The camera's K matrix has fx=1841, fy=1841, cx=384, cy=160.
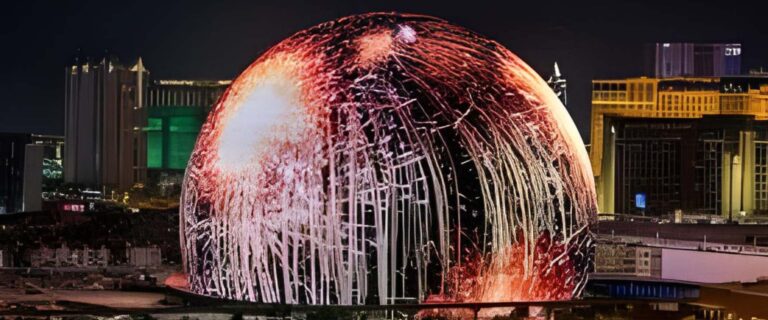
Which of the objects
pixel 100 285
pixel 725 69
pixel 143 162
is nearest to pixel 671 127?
pixel 725 69

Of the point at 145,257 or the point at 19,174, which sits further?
the point at 19,174

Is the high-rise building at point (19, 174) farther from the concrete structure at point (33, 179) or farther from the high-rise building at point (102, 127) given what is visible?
the high-rise building at point (102, 127)

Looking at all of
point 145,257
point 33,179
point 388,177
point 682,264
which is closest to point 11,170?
point 33,179

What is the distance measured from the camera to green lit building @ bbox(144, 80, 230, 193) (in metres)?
154

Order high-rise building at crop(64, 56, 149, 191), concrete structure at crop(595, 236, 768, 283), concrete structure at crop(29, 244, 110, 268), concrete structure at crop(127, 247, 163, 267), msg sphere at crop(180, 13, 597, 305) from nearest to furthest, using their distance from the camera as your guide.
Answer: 1. msg sphere at crop(180, 13, 597, 305)
2. concrete structure at crop(595, 236, 768, 283)
3. concrete structure at crop(127, 247, 163, 267)
4. concrete structure at crop(29, 244, 110, 268)
5. high-rise building at crop(64, 56, 149, 191)

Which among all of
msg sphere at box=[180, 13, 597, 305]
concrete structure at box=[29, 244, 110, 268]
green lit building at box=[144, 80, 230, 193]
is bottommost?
concrete structure at box=[29, 244, 110, 268]

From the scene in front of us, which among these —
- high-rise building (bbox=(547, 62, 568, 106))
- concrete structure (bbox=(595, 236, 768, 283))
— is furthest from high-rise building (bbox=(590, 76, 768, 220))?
concrete structure (bbox=(595, 236, 768, 283))

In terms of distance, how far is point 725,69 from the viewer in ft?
375

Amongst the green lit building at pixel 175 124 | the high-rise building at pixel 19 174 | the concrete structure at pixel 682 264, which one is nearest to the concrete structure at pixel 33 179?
the high-rise building at pixel 19 174

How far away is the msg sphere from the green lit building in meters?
123

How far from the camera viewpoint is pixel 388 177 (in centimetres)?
2417

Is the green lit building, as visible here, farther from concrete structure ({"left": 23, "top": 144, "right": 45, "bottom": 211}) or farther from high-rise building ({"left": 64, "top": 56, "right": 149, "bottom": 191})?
concrete structure ({"left": 23, "top": 144, "right": 45, "bottom": 211})

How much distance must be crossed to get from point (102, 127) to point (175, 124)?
14247 millimetres

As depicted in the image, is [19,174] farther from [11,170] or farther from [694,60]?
[694,60]
